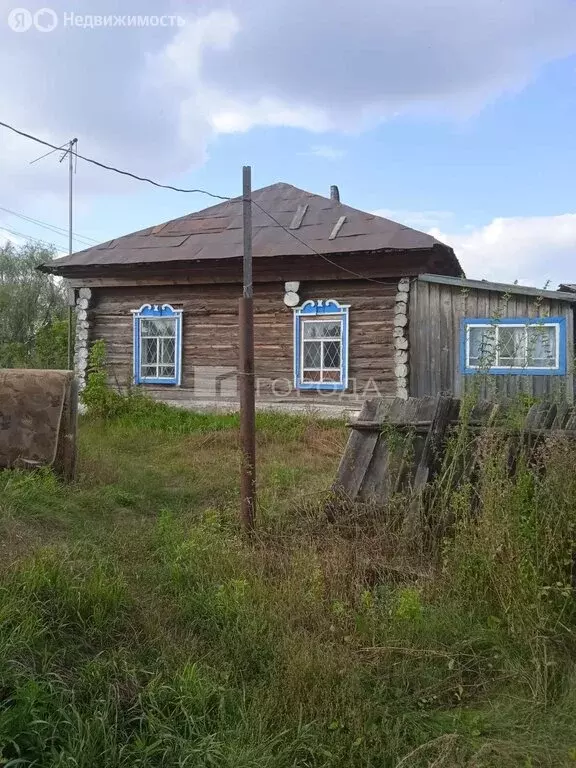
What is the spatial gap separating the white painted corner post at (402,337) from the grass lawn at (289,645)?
256 inches

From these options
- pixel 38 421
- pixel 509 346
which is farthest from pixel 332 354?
pixel 38 421

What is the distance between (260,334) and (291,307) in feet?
2.77

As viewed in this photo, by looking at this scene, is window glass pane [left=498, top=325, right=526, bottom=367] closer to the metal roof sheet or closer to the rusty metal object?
the metal roof sheet

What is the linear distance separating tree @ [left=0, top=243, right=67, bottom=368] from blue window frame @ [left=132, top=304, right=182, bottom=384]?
7.91m

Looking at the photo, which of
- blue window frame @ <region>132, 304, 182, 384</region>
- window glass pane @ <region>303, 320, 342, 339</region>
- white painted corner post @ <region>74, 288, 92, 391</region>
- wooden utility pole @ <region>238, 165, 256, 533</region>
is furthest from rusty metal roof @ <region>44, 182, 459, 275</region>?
wooden utility pole @ <region>238, 165, 256, 533</region>

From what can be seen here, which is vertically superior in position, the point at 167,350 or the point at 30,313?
the point at 30,313

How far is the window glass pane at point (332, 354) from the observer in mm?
11680

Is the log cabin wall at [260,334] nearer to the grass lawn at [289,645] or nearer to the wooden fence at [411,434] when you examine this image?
the wooden fence at [411,434]

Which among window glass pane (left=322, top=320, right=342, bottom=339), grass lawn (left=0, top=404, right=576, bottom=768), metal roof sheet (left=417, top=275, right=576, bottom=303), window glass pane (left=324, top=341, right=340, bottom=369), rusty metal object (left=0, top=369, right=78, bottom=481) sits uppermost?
metal roof sheet (left=417, top=275, right=576, bottom=303)

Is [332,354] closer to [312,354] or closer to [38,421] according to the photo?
[312,354]

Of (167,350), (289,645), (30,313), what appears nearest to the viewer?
(289,645)

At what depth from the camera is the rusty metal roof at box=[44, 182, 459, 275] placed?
36.1 feet

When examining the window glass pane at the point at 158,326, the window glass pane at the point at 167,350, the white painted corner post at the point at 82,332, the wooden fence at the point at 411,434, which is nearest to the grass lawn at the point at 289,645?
the wooden fence at the point at 411,434

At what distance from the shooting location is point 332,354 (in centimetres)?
1171
